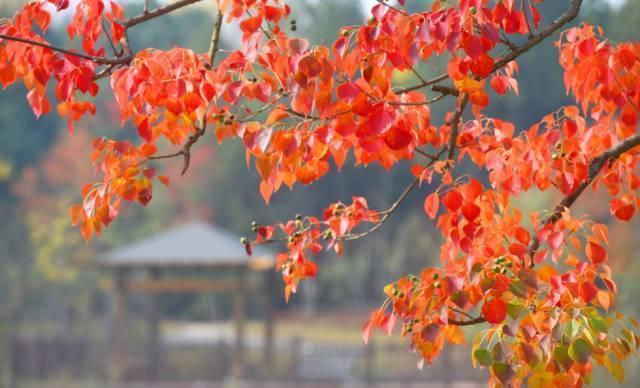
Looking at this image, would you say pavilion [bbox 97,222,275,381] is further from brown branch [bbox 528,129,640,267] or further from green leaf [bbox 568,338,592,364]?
green leaf [bbox 568,338,592,364]

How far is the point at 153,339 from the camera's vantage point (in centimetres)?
1416

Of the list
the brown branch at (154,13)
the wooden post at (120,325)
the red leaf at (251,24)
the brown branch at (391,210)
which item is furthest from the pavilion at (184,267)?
the red leaf at (251,24)

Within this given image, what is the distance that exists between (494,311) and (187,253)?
1157 centimetres

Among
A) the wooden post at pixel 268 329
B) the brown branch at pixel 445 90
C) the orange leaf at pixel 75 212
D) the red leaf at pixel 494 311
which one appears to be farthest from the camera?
the wooden post at pixel 268 329

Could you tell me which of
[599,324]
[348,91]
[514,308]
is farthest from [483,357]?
[348,91]

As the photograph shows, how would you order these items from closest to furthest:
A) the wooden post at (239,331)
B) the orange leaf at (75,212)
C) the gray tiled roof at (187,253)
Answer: the orange leaf at (75,212) < the wooden post at (239,331) < the gray tiled roof at (187,253)

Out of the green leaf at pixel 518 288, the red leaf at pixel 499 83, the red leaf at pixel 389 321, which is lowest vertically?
the red leaf at pixel 389 321

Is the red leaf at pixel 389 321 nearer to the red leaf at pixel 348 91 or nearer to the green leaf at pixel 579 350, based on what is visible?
the green leaf at pixel 579 350

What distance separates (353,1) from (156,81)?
25506 millimetres

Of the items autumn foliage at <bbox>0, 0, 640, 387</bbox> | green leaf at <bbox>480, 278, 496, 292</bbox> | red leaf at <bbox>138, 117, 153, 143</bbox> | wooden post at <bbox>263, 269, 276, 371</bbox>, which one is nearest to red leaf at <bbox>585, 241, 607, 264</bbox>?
autumn foliage at <bbox>0, 0, 640, 387</bbox>

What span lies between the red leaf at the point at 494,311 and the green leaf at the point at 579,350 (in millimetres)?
194

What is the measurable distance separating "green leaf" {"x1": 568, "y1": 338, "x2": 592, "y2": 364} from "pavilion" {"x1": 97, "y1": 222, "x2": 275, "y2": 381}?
1091 centimetres

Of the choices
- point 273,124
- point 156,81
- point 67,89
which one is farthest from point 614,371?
point 67,89

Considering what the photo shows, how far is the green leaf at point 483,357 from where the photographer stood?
2.20m
